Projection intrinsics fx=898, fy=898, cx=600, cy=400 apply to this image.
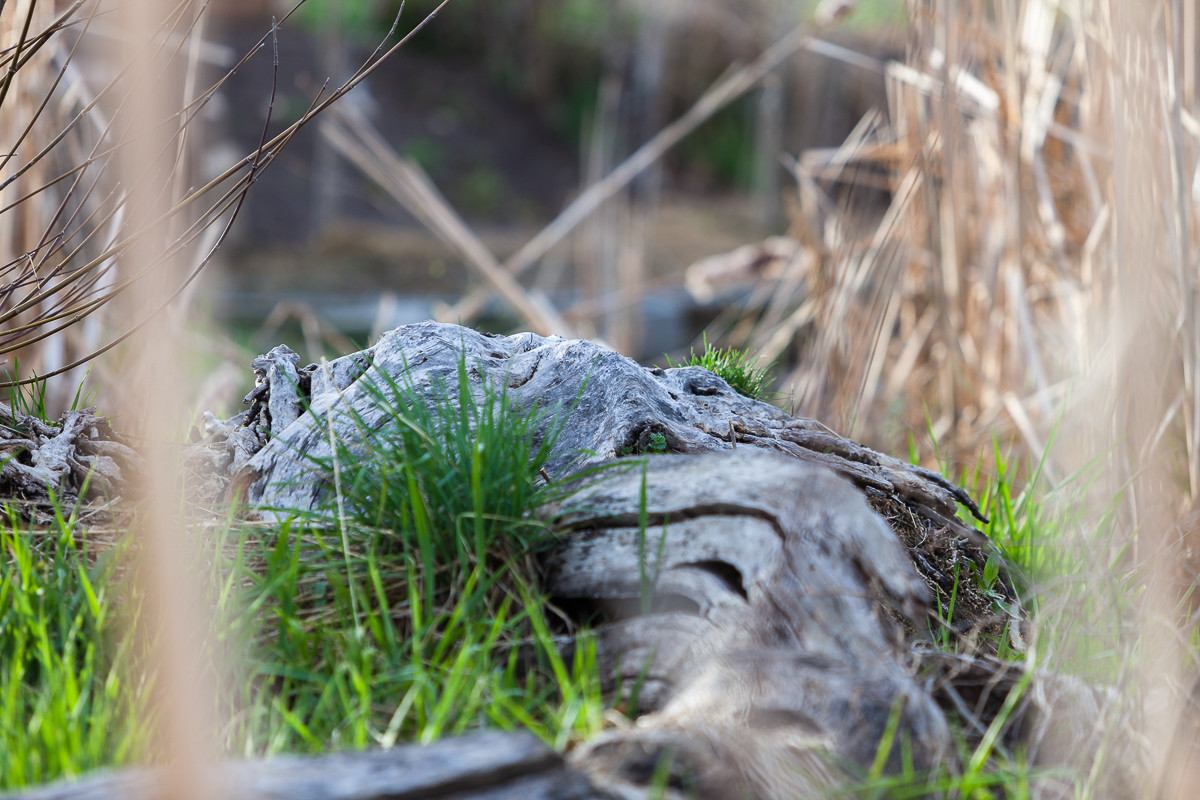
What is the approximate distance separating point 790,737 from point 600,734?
0.19 metres

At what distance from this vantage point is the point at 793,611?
1.01 meters

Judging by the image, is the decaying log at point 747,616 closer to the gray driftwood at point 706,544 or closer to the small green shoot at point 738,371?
the gray driftwood at point 706,544

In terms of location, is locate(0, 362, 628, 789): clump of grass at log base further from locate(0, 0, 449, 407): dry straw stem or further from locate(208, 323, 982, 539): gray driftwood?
locate(0, 0, 449, 407): dry straw stem

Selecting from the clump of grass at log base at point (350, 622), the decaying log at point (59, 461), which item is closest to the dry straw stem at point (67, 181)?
the decaying log at point (59, 461)

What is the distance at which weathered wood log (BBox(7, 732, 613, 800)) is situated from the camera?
2.45ft

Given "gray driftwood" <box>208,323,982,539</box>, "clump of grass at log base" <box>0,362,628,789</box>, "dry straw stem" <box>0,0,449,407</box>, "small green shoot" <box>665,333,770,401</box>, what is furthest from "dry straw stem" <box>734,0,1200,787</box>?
"dry straw stem" <box>0,0,449,407</box>

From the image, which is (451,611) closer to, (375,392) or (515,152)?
(375,392)

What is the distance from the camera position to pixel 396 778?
2.54 ft

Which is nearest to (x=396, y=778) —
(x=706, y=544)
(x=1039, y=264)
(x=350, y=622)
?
(x=350, y=622)

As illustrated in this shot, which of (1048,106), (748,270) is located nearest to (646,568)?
(1048,106)

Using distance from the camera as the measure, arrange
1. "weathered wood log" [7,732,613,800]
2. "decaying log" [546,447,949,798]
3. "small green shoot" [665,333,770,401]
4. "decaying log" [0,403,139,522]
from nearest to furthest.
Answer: "weathered wood log" [7,732,613,800]
"decaying log" [546,447,949,798]
"decaying log" [0,403,139,522]
"small green shoot" [665,333,770,401]

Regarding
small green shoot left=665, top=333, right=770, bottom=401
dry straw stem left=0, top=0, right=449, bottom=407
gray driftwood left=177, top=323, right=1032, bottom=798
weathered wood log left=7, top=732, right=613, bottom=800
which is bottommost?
weathered wood log left=7, top=732, right=613, bottom=800

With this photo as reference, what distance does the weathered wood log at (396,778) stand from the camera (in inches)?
29.4

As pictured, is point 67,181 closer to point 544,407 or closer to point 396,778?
point 544,407
